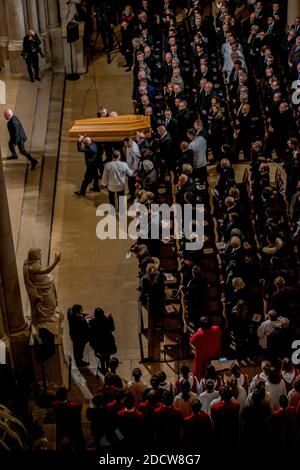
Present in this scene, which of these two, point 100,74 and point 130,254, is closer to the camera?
point 130,254

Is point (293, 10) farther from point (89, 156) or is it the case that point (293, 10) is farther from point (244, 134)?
point (89, 156)

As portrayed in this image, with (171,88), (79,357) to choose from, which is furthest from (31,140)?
(79,357)

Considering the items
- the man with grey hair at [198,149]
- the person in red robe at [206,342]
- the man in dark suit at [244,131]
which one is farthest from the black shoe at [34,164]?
the person in red robe at [206,342]

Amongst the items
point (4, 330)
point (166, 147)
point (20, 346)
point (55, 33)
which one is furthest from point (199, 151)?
point (55, 33)

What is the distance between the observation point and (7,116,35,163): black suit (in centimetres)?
2502

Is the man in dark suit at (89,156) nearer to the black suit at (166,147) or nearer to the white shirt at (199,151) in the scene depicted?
the black suit at (166,147)

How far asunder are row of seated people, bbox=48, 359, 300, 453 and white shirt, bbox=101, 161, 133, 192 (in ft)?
24.3

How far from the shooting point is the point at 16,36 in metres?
29.6

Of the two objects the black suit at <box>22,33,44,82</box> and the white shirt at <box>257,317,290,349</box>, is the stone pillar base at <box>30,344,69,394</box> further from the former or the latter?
the black suit at <box>22,33,44,82</box>

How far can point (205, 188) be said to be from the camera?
80.8 ft

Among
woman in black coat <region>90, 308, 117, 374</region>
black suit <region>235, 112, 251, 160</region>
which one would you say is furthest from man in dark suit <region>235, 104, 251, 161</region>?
woman in black coat <region>90, 308, 117, 374</region>

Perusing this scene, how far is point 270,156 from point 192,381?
9981 millimetres

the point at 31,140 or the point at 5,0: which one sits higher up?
the point at 5,0

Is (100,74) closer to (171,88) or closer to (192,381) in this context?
(171,88)
